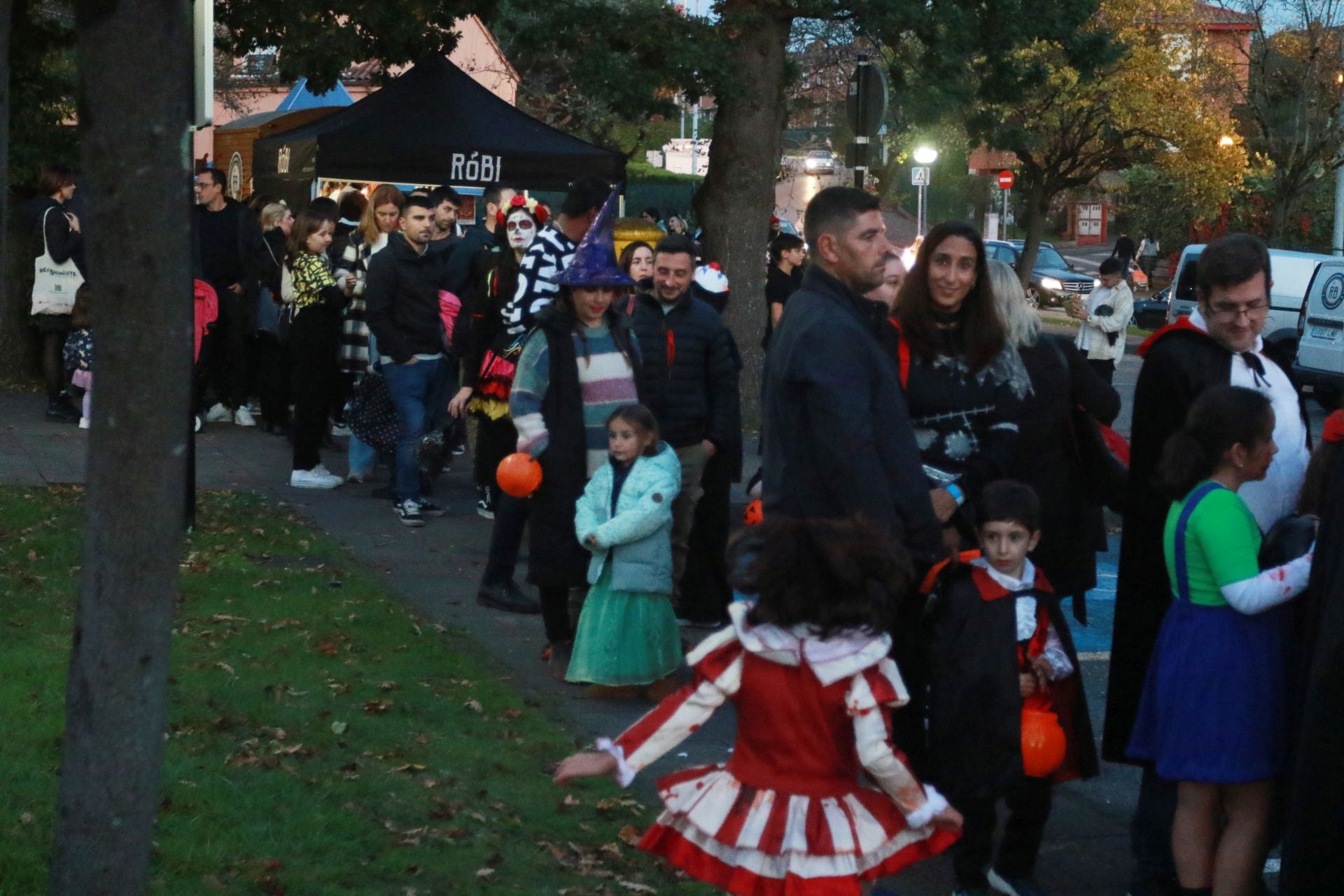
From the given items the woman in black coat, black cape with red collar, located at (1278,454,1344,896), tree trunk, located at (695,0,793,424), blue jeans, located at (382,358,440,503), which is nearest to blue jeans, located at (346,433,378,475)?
blue jeans, located at (382,358,440,503)

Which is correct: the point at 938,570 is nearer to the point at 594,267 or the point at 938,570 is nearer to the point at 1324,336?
the point at 594,267

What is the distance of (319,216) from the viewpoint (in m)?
11.6

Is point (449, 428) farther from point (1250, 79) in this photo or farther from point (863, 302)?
point (1250, 79)

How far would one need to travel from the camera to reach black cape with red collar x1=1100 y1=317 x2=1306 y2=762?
4.93 m

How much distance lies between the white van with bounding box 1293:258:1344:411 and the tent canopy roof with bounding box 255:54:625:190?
936 centimetres

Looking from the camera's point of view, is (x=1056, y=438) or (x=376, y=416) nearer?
(x=1056, y=438)

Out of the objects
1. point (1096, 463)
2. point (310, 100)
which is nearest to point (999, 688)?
point (1096, 463)

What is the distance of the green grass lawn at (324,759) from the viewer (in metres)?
4.75

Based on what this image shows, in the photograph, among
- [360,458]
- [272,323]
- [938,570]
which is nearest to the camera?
[938,570]

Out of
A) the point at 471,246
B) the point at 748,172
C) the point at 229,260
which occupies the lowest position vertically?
the point at 229,260

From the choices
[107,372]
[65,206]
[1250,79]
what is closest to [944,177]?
[1250,79]

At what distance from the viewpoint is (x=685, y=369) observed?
7.93 metres

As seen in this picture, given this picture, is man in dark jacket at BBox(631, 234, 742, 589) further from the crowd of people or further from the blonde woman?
the blonde woman

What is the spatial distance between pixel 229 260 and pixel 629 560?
8394mm
